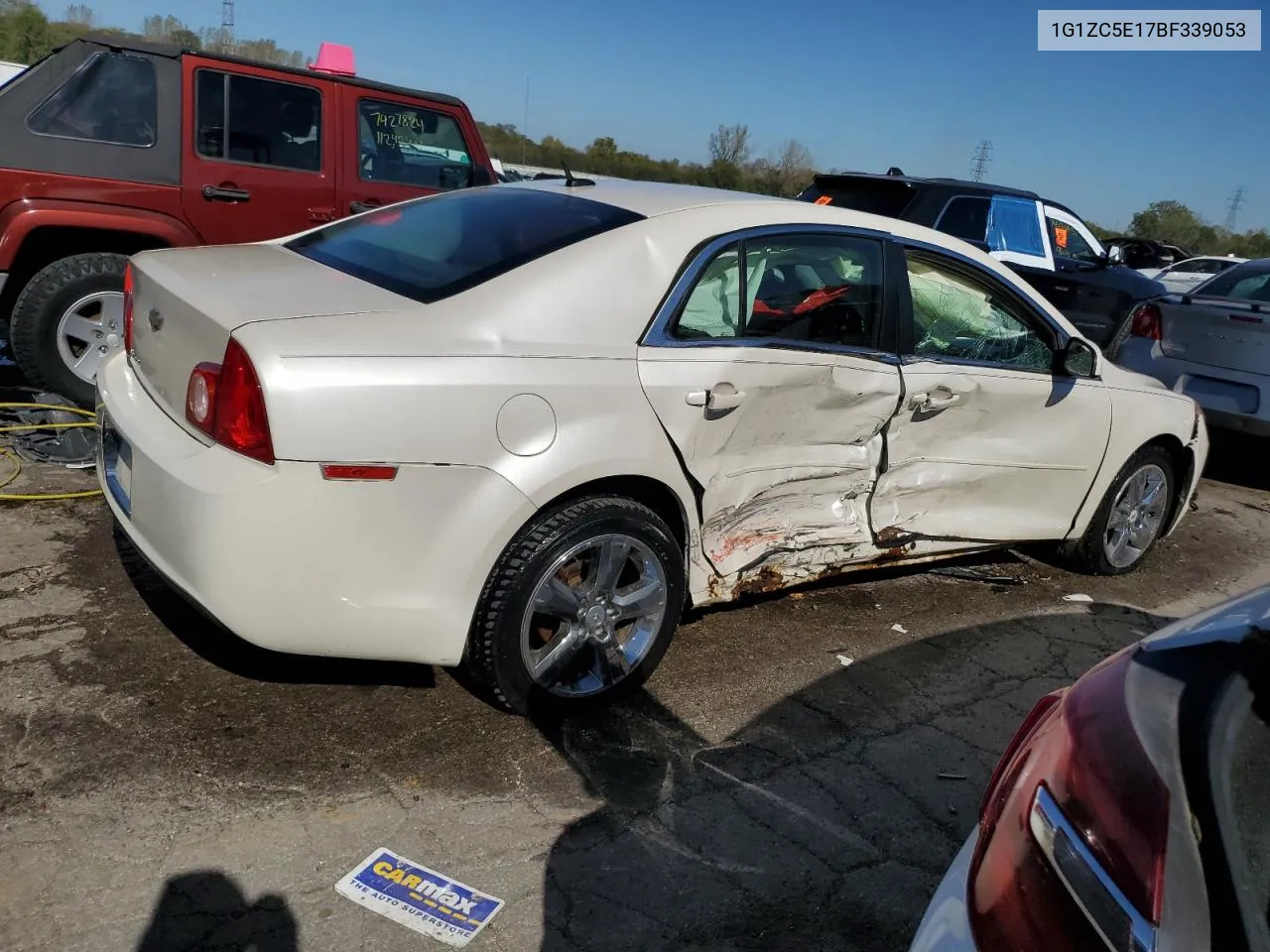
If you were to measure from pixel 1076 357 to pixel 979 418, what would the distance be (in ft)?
2.06

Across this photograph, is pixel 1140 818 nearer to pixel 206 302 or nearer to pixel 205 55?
pixel 206 302

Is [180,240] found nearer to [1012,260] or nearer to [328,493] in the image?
[328,493]

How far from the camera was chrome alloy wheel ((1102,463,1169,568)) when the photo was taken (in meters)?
5.16

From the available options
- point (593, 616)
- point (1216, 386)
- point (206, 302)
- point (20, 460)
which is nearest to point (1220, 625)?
point (593, 616)

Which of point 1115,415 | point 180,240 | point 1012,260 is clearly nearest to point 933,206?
point 1012,260

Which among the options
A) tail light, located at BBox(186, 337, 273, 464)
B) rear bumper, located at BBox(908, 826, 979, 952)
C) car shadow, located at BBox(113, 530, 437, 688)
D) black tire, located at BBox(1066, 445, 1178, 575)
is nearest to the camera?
rear bumper, located at BBox(908, 826, 979, 952)

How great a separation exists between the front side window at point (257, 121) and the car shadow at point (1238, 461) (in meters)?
6.67

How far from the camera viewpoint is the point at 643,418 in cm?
318

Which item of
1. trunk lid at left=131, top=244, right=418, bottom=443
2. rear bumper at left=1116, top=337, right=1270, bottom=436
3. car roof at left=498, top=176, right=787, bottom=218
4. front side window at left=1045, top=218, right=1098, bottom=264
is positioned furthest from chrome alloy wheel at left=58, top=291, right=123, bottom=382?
front side window at left=1045, top=218, right=1098, bottom=264

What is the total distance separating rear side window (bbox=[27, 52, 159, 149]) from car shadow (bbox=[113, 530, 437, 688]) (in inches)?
128

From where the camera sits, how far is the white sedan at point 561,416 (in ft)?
8.89

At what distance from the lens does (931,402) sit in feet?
13.1

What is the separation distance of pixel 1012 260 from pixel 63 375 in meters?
7.48

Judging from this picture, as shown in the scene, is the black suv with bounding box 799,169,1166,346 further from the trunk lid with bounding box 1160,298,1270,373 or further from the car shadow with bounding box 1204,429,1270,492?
the trunk lid with bounding box 1160,298,1270,373
